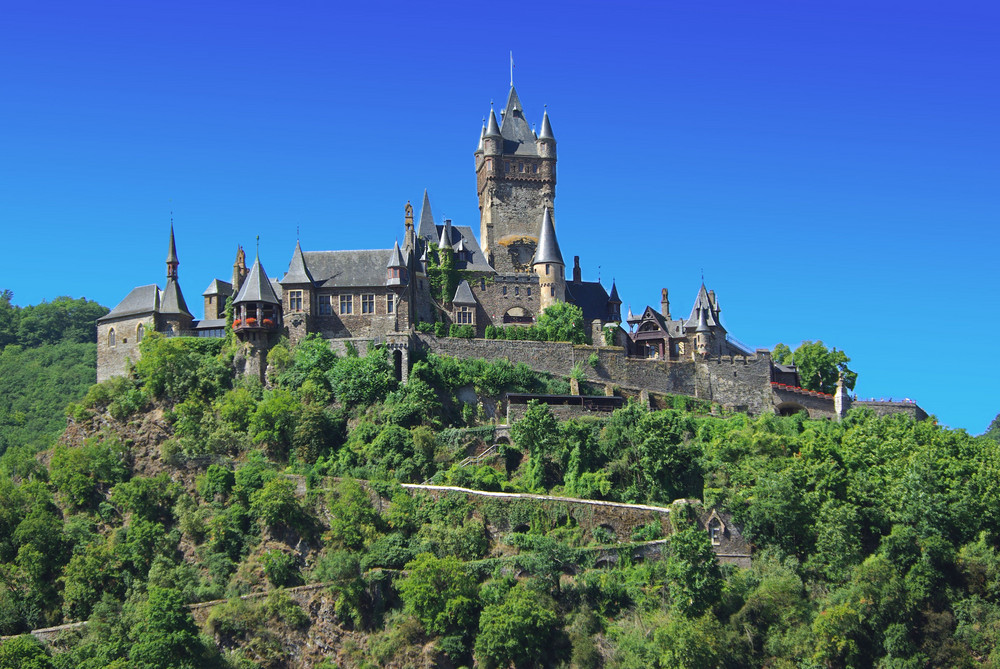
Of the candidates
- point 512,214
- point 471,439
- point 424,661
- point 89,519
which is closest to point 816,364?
point 512,214

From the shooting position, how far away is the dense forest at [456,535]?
2534 inches

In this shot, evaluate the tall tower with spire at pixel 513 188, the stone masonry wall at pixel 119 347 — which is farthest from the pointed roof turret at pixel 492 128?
the stone masonry wall at pixel 119 347

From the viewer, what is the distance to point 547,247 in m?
93.4

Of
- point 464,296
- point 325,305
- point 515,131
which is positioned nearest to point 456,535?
point 325,305

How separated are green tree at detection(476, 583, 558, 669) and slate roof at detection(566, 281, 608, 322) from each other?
104ft

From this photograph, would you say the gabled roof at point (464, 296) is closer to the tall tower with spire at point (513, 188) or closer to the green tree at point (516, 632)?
the tall tower with spire at point (513, 188)

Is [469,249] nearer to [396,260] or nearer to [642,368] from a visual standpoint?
[396,260]

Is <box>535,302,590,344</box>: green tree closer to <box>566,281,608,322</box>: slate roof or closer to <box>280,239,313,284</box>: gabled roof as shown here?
<box>566,281,608,322</box>: slate roof

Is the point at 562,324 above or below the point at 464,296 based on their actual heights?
below

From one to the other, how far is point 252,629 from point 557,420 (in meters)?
20.3

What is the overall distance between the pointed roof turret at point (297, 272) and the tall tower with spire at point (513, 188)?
1268cm

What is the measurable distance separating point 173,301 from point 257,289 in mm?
6950

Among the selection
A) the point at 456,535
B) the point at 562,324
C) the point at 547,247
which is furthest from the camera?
the point at 547,247

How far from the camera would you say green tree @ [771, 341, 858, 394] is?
94.1m
